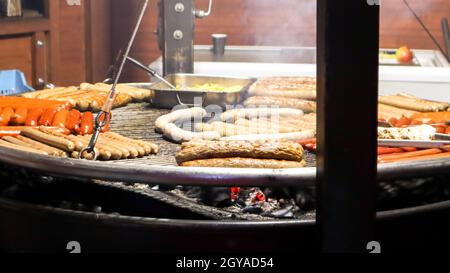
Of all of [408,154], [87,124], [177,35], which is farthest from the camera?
[177,35]

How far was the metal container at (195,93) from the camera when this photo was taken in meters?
4.17

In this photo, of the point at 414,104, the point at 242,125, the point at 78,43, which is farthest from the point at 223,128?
the point at 78,43

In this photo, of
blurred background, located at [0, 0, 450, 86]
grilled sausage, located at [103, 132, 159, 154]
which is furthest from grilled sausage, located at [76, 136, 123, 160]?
blurred background, located at [0, 0, 450, 86]

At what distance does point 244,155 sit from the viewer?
3.03 meters

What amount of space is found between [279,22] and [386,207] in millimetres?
5569

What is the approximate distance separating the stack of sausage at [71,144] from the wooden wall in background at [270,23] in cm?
500

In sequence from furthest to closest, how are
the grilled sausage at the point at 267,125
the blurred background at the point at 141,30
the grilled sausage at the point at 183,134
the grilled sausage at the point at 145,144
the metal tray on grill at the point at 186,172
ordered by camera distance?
the blurred background at the point at 141,30 < the grilled sausage at the point at 267,125 < the grilled sausage at the point at 183,134 < the grilled sausage at the point at 145,144 < the metal tray on grill at the point at 186,172

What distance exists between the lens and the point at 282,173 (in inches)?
104

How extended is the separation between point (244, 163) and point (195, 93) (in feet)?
4.06

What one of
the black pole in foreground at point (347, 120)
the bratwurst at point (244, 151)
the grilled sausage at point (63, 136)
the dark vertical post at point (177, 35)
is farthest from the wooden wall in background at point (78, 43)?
the black pole in foreground at point (347, 120)

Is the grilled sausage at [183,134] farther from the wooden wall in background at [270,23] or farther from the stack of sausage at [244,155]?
the wooden wall in background at [270,23]

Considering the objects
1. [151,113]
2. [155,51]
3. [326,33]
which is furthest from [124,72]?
[326,33]

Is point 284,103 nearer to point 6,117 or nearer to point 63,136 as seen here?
point 63,136
